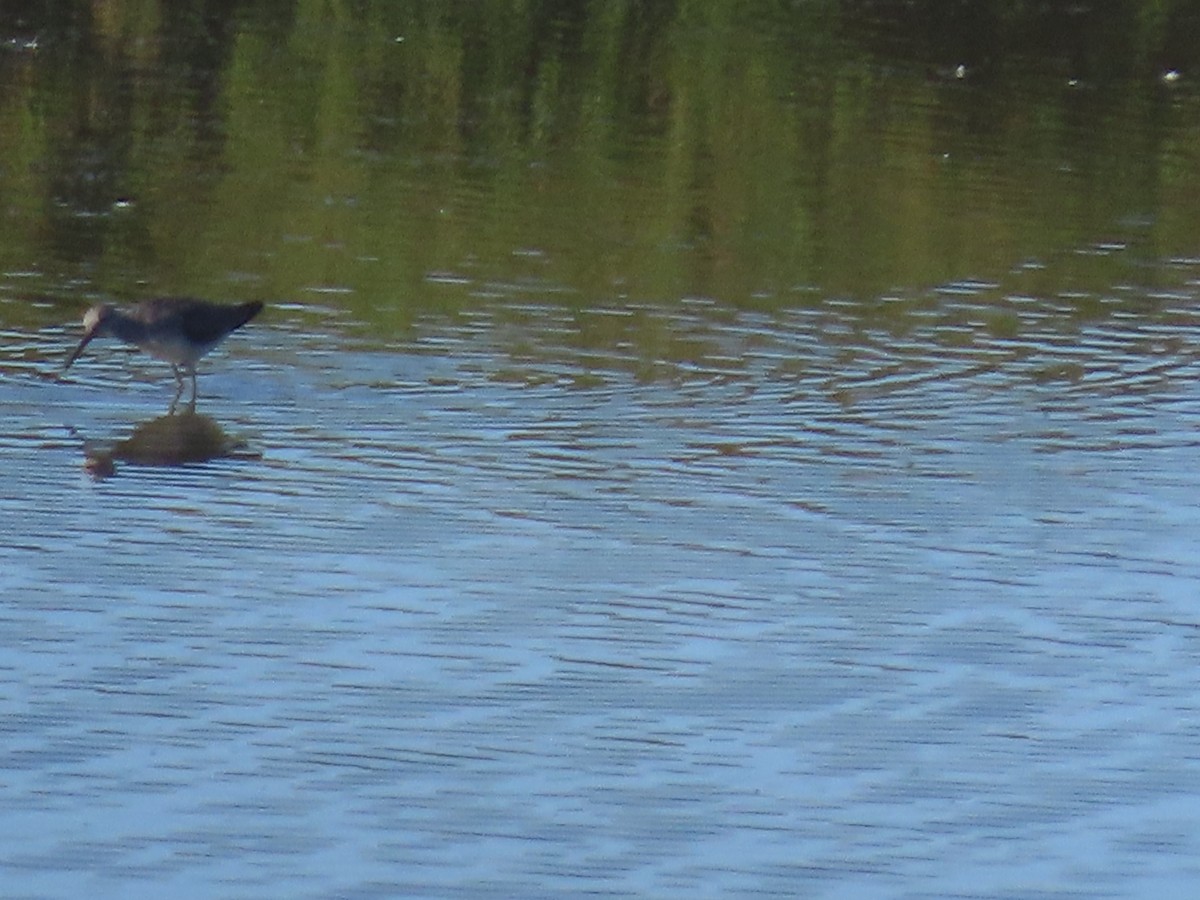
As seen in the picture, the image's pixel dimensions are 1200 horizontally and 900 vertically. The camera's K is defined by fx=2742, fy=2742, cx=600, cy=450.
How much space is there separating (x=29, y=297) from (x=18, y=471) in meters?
3.24

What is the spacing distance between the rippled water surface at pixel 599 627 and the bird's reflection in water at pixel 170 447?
0.11 metres

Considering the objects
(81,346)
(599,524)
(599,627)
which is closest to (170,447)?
(81,346)

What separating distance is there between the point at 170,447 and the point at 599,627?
2.78m

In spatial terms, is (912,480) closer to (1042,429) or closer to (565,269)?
(1042,429)

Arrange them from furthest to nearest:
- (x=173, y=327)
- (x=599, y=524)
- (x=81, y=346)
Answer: (x=81, y=346), (x=173, y=327), (x=599, y=524)

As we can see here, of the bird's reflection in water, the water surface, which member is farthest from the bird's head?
the bird's reflection in water

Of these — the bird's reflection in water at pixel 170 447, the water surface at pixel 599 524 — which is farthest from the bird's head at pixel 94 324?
the bird's reflection in water at pixel 170 447

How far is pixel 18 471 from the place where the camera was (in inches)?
398

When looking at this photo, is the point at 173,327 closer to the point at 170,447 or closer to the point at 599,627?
the point at 170,447

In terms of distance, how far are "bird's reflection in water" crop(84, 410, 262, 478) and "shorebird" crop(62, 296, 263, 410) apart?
349mm

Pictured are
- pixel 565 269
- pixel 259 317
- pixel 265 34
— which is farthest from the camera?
pixel 265 34

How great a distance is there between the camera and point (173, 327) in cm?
1148

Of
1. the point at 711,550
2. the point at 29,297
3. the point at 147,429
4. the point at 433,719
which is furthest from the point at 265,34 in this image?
the point at 433,719

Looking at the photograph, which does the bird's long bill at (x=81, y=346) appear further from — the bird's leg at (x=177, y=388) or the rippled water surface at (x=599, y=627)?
the bird's leg at (x=177, y=388)
